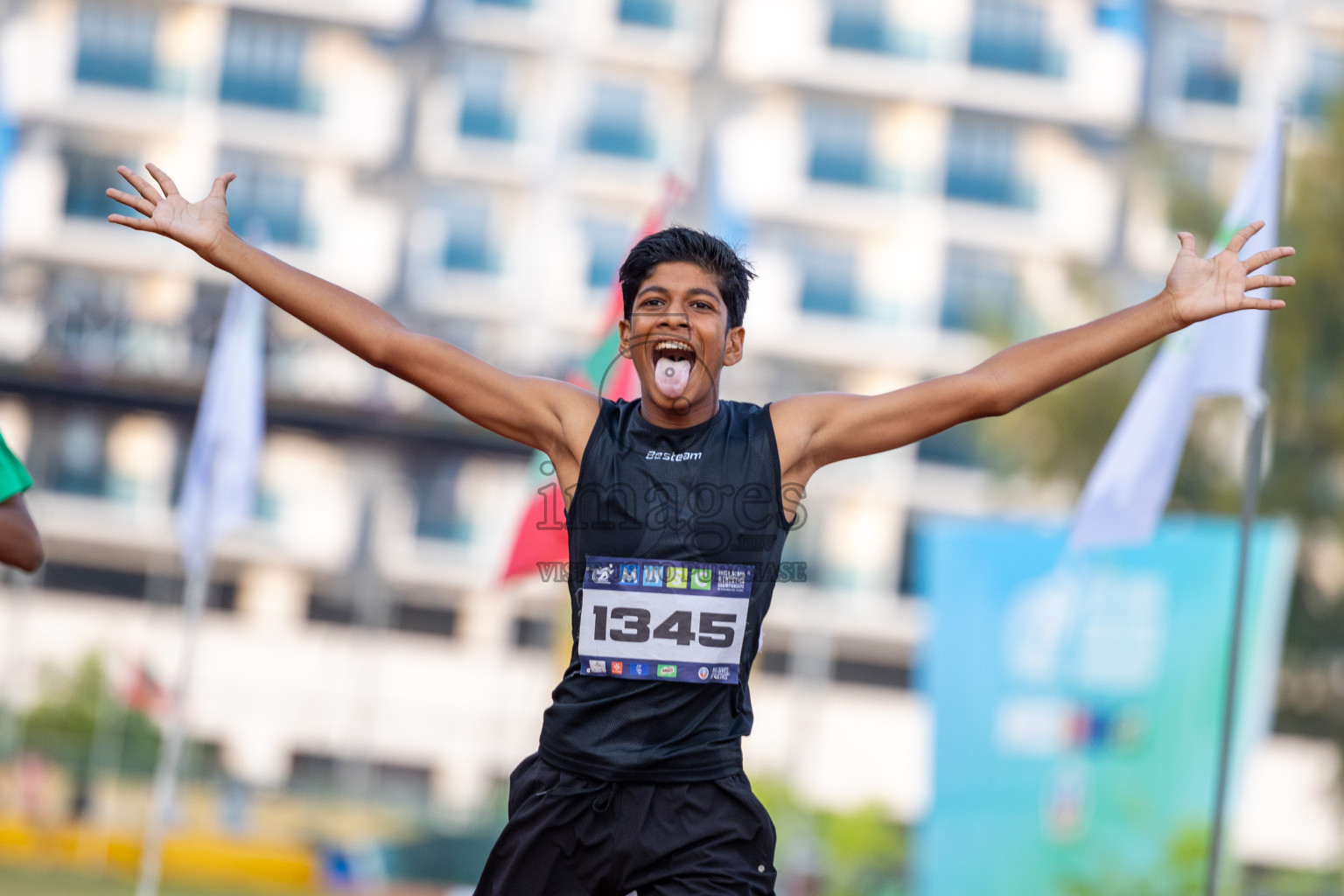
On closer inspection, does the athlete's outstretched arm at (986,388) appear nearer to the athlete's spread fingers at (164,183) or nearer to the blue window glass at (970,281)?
the athlete's spread fingers at (164,183)

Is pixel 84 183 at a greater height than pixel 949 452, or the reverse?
pixel 84 183

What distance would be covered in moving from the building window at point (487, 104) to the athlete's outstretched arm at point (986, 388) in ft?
121

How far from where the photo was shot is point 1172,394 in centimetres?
643

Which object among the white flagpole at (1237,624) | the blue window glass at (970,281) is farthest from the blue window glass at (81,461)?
the white flagpole at (1237,624)

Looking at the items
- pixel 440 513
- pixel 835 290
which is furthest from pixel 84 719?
pixel 835 290

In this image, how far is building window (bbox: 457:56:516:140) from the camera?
39.1 meters

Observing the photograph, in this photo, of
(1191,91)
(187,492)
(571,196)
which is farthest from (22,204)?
(187,492)

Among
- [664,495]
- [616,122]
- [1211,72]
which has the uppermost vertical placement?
[1211,72]

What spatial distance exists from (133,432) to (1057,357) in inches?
1444

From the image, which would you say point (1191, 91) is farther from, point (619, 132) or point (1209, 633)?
point (1209, 633)

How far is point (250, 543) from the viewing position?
37500mm

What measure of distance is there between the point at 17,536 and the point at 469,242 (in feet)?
117

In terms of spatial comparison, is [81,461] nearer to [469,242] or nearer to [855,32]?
[469,242]

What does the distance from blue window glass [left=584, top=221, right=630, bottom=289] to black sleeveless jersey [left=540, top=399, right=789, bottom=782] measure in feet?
117
